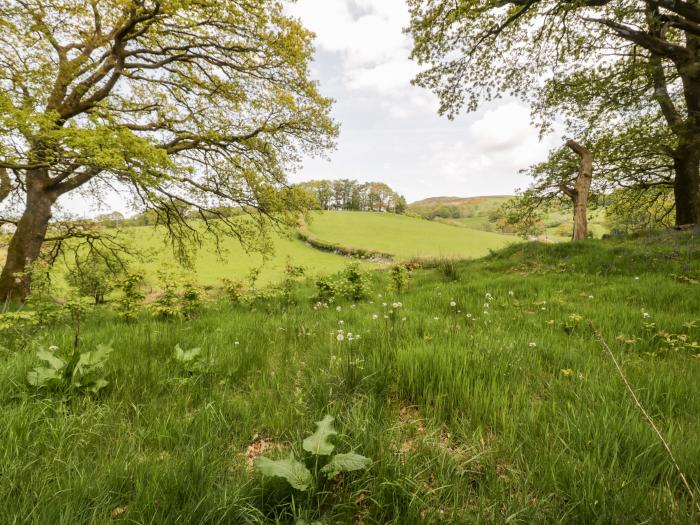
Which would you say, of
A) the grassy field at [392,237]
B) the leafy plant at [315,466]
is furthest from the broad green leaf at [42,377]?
the grassy field at [392,237]

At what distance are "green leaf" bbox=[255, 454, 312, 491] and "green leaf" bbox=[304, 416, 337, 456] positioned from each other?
0.29ft

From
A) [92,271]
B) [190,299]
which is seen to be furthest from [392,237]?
[190,299]

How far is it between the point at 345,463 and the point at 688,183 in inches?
653

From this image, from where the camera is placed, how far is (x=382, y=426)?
1.82 m

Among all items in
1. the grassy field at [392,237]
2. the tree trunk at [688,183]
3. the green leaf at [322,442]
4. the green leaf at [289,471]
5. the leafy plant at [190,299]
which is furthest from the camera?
the grassy field at [392,237]

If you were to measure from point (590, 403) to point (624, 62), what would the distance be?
14635mm

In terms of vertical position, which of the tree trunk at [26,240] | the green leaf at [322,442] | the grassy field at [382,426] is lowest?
the grassy field at [382,426]

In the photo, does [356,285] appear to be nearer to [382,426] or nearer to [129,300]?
[129,300]

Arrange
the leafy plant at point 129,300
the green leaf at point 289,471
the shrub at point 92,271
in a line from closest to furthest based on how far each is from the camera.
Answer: the green leaf at point 289,471
the leafy plant at point 129,300
the shrub at point 92,271

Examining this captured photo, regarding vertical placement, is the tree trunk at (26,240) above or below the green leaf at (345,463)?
above

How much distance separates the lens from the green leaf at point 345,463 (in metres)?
1.33

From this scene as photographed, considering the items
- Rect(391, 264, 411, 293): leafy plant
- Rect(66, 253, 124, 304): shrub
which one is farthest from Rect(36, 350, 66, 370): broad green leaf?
Rect(66, 253, 124, 304): shrub

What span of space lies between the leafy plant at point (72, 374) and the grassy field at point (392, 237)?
30503 millimetres

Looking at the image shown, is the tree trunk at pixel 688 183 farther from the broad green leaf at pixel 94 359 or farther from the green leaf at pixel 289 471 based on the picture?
the broad green leaf at pixel 94 359
